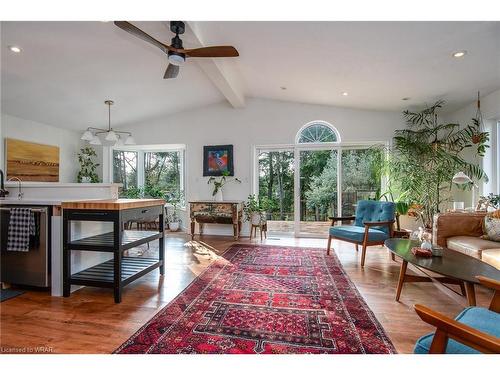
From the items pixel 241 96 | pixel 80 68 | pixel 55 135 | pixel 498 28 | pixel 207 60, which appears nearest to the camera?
pixel 498 28

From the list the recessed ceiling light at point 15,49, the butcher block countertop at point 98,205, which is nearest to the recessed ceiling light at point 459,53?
the butcher block countertop at point 98,205

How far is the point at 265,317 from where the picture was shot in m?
1.98

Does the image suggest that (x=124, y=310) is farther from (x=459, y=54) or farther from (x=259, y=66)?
(x=459, y=54)

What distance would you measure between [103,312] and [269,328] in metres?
1.33

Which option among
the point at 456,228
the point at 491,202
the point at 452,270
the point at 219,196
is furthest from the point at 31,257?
the point at 491,202

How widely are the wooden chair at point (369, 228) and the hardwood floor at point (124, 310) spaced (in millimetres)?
332

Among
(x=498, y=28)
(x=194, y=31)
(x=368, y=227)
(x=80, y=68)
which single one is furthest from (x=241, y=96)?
(x=498, y=28)

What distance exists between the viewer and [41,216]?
2.38 meters

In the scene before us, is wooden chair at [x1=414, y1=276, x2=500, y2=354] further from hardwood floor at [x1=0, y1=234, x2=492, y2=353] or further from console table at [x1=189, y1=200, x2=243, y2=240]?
console table at [x1=189, y1=200, x2=243, y2=240]

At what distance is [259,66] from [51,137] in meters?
4.44

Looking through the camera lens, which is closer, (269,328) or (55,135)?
(269,328)

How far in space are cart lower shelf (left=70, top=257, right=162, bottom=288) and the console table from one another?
216cm
